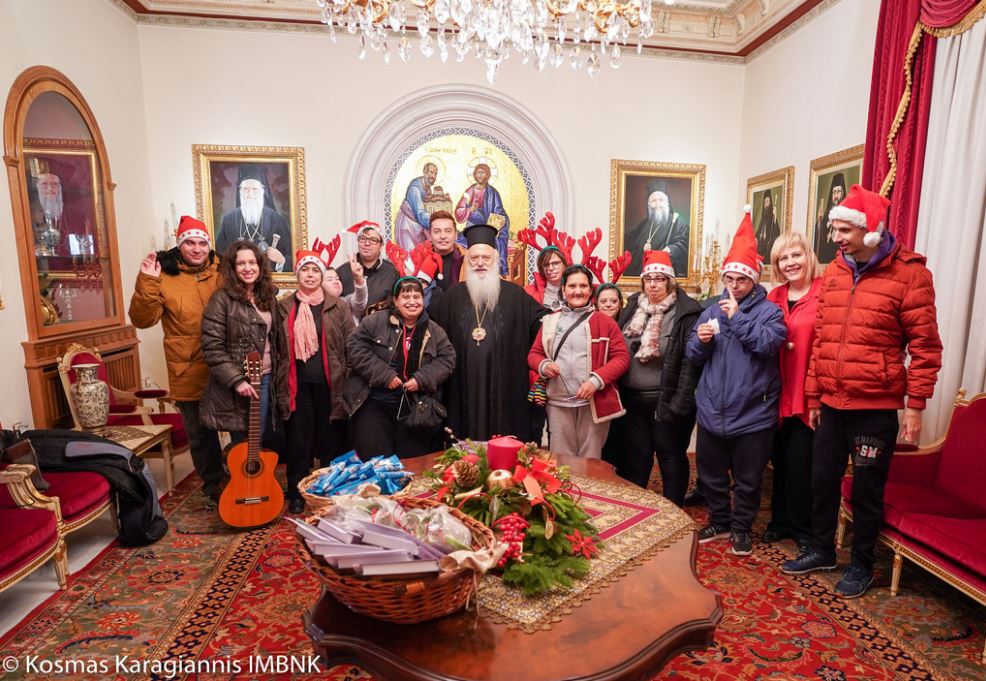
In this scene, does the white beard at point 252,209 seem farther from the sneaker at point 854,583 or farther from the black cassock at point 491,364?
the sneaker at point 854,583

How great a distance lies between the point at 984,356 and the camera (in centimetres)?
342

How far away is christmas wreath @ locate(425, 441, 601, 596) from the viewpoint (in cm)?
162

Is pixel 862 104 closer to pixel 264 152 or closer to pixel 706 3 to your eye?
pixel 706 3

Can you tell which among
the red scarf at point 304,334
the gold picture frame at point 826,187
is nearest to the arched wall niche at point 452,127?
the gold picture frame at point 826,187

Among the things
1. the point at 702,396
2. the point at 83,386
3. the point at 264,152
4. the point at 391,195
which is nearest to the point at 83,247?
the point at 83,386

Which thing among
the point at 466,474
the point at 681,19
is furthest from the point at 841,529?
the point at 681,19

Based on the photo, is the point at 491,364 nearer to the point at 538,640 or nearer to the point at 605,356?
the point at 605,356

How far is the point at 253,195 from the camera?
244 inches

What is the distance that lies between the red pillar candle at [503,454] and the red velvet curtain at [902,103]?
3782mm

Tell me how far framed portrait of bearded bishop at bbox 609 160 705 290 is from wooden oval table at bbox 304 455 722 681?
574 cm

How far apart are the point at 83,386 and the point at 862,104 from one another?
22.7ft

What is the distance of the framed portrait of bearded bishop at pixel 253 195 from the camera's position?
6.12 metres

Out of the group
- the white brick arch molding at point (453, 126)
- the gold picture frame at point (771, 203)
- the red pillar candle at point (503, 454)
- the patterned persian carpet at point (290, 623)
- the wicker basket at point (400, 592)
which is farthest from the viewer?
the white brick arch molding at point (453, 126)

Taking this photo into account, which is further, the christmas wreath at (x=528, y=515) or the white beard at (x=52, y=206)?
the white beard at (x=52, y=206)
